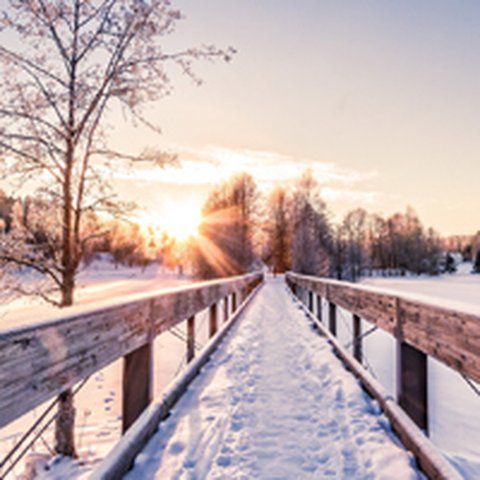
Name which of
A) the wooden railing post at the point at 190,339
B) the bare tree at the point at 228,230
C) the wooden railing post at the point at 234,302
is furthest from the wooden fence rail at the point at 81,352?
the bare tree at the point at 228,230

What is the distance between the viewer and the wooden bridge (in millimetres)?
1518

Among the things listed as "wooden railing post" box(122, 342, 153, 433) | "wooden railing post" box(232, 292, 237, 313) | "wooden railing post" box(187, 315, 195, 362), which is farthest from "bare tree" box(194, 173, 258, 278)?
"wooden railing post" box(122, 342, 153, 433)

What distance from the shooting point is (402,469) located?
2.20 m

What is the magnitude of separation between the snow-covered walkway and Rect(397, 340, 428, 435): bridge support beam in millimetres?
231

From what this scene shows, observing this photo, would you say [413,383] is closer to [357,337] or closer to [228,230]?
[357,337]

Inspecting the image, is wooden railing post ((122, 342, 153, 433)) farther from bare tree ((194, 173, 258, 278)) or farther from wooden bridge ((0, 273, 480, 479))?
bare tree ((194, 173, 258, 278))

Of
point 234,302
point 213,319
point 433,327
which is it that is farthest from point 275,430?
point 234,302

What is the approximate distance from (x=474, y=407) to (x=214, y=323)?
5770 millimetres

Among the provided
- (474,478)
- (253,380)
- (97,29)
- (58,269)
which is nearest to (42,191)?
(58,269)

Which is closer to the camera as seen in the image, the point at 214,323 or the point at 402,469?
the point at 402,469

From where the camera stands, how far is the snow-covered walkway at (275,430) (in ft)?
7.47

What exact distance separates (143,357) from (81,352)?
3.13ft

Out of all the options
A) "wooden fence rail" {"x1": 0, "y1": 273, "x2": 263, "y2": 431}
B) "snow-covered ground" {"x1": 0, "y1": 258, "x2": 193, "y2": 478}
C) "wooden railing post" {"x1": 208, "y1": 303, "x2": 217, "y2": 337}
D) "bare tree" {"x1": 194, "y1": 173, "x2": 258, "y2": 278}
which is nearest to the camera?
"wooden fence rail" {"x1": 0, "y1": 273, "x2": 263, "y2": 431}

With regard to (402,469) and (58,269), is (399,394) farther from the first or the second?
(58,269)
